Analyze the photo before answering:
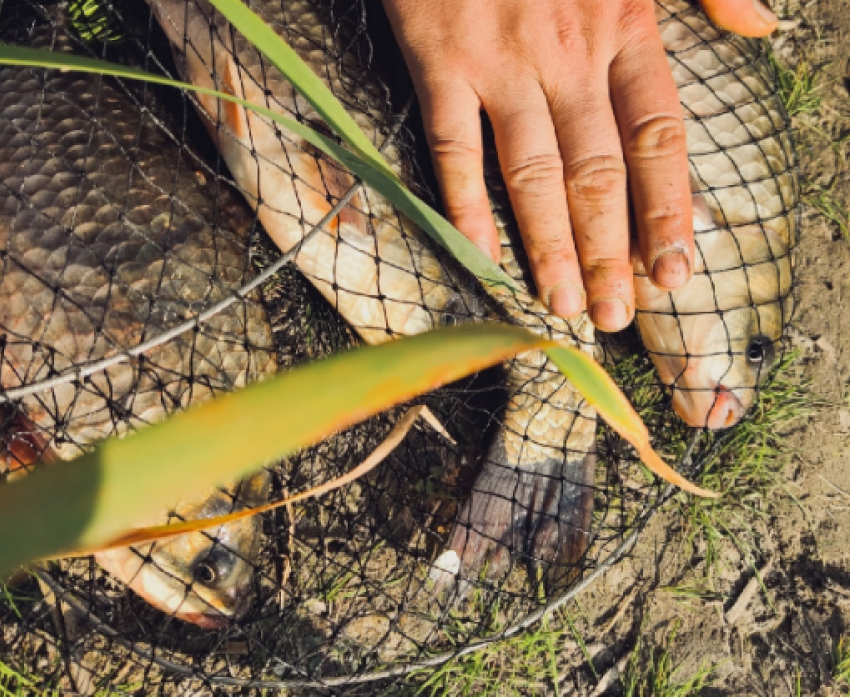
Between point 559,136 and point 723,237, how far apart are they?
27.6 inches

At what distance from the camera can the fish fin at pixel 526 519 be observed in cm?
245

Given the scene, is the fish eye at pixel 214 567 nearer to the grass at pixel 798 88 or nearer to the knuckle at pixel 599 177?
the knuckle at pixel 599 177

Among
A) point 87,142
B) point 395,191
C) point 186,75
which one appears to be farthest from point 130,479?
point 186,75

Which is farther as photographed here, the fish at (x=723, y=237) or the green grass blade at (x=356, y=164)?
the fish at (x=723, y=237)

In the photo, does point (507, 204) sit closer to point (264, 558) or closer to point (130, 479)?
point (264, 558)

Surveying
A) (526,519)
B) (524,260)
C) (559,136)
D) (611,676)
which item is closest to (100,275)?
(524,260)

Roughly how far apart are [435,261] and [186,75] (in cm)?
99

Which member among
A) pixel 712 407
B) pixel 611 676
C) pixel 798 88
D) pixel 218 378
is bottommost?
pixel 611 676

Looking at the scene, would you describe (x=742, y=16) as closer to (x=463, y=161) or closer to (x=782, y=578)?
(x=463, y=161)

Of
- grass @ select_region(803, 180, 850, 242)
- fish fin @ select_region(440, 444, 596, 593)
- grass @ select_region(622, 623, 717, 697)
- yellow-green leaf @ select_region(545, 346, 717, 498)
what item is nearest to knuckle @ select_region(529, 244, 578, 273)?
fish fin @ select_region(440, 444, 596, 593)

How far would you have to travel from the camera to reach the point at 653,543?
270cm

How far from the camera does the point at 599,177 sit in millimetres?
2117

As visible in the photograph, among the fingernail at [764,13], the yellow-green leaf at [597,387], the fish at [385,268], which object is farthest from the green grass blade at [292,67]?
the fingernail at [764,13]

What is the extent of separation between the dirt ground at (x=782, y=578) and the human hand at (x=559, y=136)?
106cm
